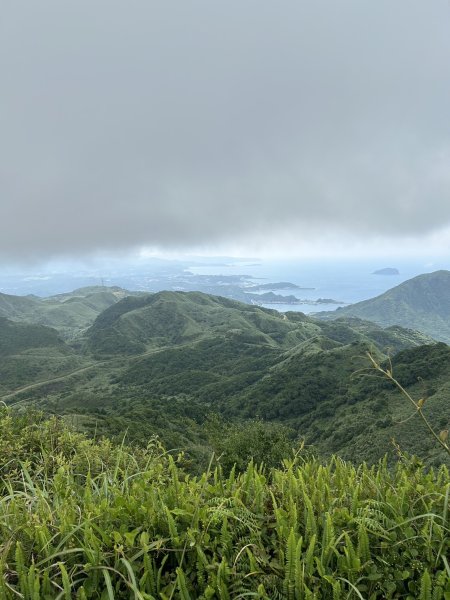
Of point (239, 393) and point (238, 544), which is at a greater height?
point (238, 544)

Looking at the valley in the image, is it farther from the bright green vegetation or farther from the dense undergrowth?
the dense undergrowth

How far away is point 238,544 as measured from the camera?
112 inches

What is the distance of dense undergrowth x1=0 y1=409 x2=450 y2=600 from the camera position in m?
2.52

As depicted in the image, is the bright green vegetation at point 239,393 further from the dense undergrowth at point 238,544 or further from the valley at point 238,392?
the dense undergrowth at point 238,544

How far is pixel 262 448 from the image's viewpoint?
34.6m

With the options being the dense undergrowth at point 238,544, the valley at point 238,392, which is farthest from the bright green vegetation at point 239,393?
the dense undergrowth at point 238,544

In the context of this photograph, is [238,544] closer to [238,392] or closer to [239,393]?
[239,393]

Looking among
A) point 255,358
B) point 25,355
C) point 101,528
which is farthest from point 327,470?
point 25,355

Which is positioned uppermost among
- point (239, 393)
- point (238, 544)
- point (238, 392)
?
point (238, 544)

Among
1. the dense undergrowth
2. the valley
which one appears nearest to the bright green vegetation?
the valley

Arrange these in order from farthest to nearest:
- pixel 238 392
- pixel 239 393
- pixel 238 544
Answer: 1. pixel 238 392
2. pixel 239 393
3. pixel 238 544

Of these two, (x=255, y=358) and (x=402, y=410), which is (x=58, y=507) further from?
(x=255, y=358)

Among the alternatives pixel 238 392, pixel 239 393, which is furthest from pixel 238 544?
pixel 238 392

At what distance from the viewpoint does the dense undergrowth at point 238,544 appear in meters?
2.52
